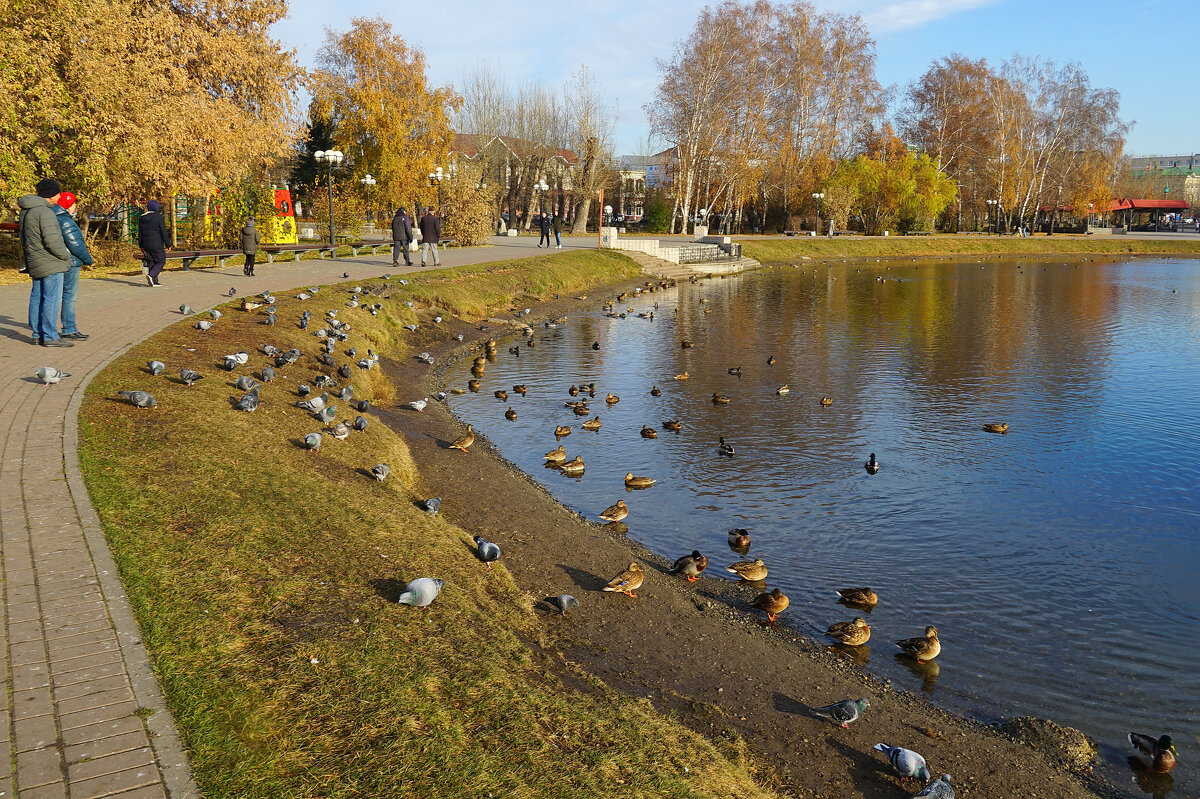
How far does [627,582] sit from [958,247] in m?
72.0

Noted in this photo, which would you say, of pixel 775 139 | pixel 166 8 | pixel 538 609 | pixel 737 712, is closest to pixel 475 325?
pixel 166 8

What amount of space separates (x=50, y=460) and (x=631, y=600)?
5.87 meters

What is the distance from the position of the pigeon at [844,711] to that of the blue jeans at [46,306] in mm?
12033

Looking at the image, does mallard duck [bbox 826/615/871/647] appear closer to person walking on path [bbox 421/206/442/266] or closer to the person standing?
the person standing

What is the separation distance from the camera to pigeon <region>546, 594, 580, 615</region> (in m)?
7.66

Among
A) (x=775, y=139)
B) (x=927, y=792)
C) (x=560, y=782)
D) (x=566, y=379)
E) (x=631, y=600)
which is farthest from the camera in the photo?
(x=775, y=139)

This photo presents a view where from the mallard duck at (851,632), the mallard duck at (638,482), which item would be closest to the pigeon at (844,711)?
the mallard duck at (851,632)

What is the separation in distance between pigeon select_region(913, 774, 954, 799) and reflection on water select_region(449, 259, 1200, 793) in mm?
1695

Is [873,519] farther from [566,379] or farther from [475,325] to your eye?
[475,325]

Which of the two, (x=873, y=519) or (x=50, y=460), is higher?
(x=50, y=460)

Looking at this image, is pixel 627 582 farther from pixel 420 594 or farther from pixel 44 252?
pixel 44 252

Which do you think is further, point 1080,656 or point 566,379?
point 566,379

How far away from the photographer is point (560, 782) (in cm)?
459

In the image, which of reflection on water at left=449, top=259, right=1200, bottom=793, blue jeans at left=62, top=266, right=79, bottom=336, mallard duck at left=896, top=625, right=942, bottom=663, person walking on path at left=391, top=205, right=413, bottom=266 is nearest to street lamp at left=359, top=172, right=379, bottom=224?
person walking on path at left=391, top=205, right=413, bottom=266
